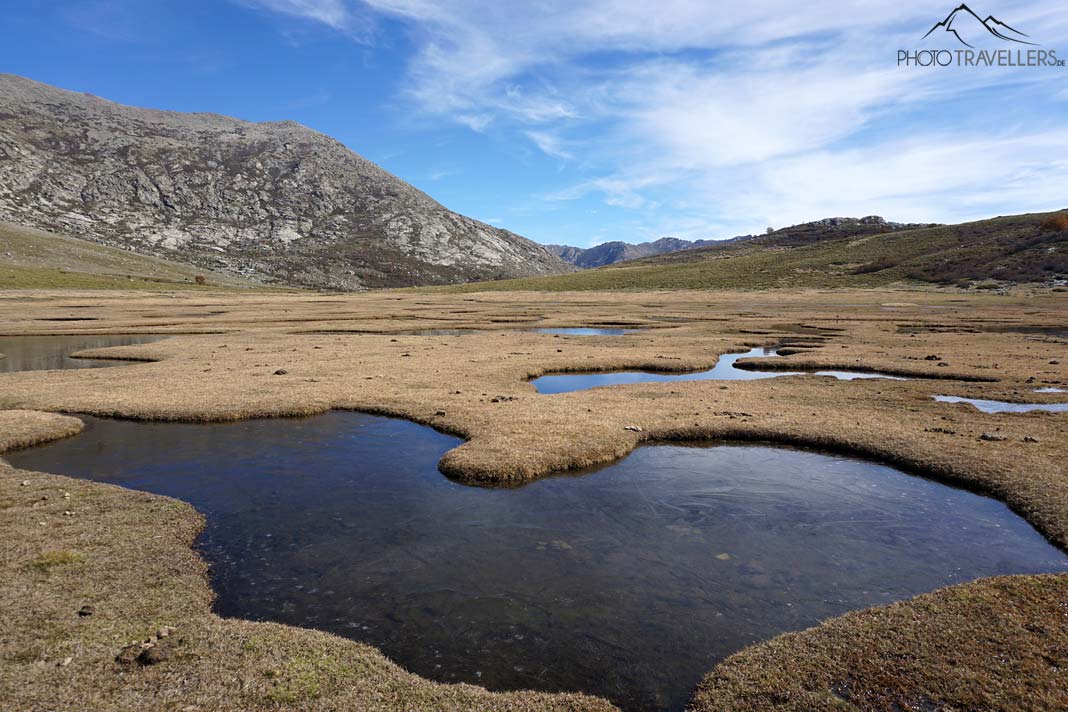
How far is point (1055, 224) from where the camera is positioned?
16988 centimetres

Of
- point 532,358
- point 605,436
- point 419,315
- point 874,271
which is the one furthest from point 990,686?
point 874,271

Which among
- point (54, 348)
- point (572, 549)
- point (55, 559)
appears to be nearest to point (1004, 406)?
point (572, 549)

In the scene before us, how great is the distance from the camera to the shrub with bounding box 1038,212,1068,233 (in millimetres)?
166875

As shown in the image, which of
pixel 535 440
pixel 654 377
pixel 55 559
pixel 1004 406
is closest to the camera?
pixel 55 559

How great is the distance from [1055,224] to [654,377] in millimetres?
204506

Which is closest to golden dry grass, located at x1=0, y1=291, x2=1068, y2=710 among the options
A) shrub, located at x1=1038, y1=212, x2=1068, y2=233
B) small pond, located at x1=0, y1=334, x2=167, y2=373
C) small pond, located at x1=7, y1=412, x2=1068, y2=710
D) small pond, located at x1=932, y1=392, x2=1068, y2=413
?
small pond, located at x1=7, y1=412, x2=1068, y2=710

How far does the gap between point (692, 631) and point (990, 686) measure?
478 centimetres

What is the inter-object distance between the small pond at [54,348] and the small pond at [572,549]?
91.9 feet

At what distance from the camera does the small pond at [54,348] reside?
43.8 metres

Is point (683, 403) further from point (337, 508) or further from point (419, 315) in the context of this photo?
point (419, 315)

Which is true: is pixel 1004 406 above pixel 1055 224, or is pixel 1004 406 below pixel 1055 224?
below

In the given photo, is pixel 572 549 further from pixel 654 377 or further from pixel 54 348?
pixel 54 348

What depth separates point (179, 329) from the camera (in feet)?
232

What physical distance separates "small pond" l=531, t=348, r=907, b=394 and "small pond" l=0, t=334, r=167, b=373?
3499 centimetres
